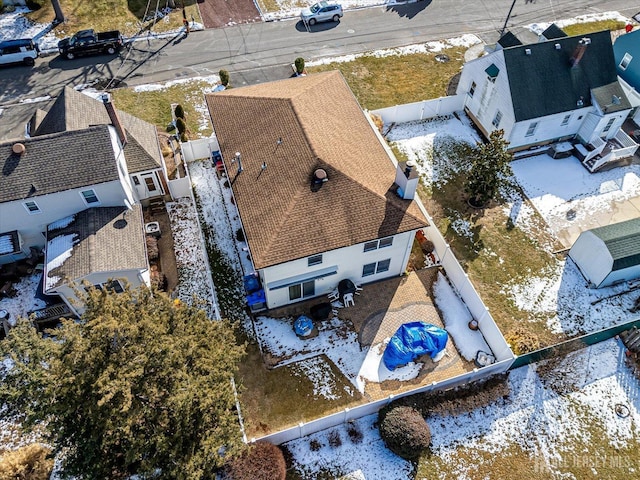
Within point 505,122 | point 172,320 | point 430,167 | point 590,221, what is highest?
point 172,320

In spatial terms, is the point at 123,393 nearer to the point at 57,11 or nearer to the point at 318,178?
the point at 318,178

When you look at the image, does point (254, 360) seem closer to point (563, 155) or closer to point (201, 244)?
point (201, 244)

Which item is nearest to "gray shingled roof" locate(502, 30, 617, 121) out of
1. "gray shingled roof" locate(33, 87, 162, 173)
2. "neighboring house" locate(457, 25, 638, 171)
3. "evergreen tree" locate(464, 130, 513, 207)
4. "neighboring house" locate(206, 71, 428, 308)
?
"neighboring house" locate(457, 25, 638, 171)

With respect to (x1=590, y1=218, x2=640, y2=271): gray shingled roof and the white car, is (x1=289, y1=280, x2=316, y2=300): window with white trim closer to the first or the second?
(x1=590, y1=218, x2=640, y2=271): gray shingled roof

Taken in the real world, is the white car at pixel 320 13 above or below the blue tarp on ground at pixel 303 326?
above

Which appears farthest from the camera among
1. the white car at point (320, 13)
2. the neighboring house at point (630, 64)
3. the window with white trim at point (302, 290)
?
the white car at point (320, 13)

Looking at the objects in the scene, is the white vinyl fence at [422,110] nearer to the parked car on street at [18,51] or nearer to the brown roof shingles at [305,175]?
the brown roof shingles at [305,175]

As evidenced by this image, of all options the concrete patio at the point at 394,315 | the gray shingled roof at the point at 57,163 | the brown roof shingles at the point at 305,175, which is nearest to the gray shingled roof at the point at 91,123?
the gray shingled roof at the point at 57,163

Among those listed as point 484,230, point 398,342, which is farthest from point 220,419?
point 484,230
